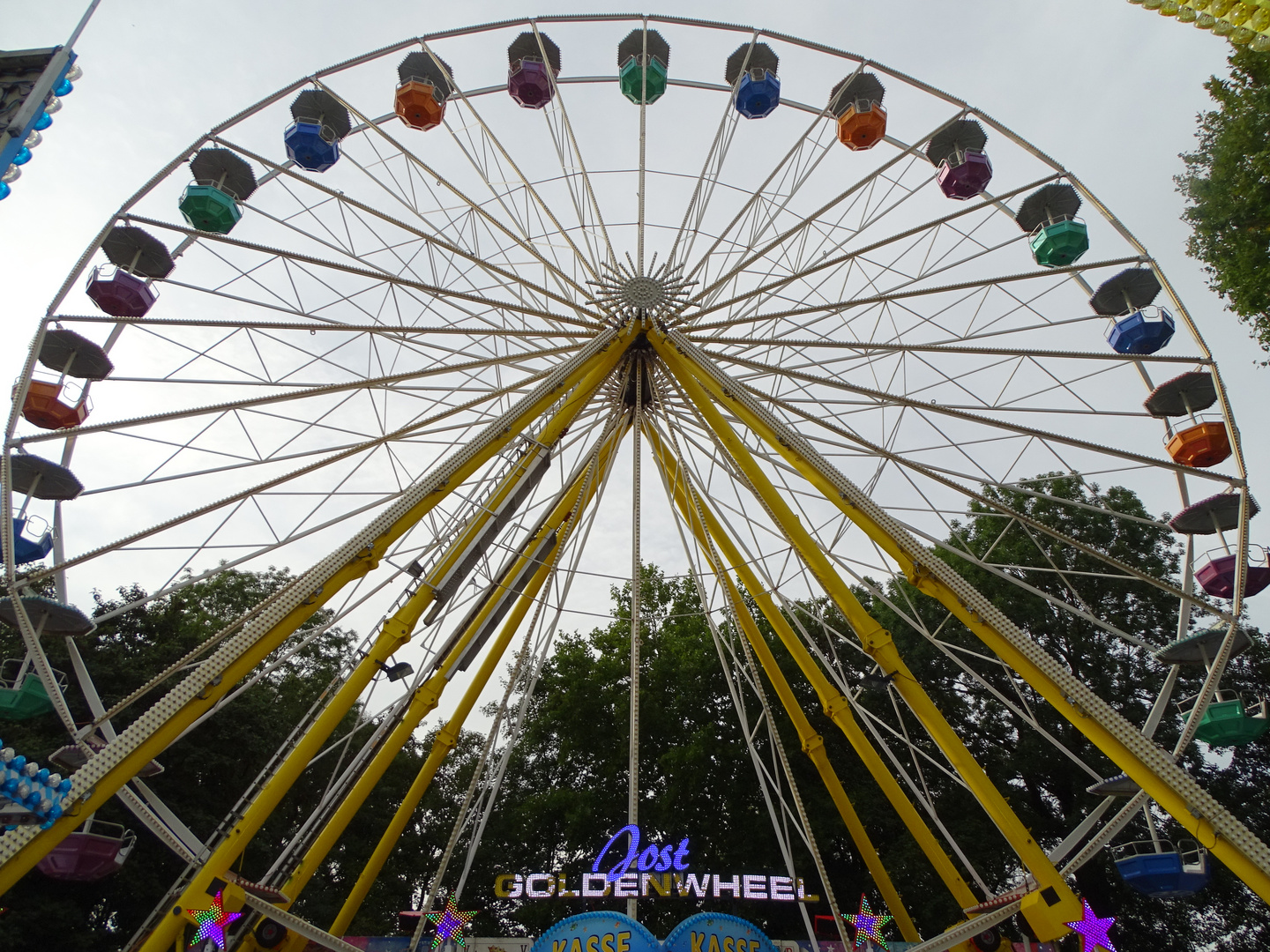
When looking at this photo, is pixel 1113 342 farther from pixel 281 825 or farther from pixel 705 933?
pixel 281 825

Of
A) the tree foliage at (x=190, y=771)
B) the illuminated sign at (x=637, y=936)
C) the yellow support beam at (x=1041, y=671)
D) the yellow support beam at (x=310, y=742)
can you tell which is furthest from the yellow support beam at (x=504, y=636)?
the tree foliage at (x=190, y=771)

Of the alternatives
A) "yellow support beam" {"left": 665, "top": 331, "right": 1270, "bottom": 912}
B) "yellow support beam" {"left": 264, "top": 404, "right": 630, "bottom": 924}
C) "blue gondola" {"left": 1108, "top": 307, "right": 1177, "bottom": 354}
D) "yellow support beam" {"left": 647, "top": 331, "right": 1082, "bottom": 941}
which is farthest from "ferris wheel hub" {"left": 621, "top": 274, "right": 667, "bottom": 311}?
"blue gondola" {"left": 1108, "top": 307, "right": 1177, "bottom": 354}

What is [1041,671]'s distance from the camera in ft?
27.9

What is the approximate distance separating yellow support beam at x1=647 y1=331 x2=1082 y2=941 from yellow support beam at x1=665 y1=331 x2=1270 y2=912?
30.0 inches

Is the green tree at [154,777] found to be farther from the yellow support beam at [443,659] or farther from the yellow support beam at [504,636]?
the yellow support beam at [443,659]

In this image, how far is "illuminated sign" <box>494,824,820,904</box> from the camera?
14.0m

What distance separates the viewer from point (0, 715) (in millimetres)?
10688

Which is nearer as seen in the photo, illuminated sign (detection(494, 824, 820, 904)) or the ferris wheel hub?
the ferris wheel hub

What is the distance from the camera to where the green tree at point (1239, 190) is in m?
15.2

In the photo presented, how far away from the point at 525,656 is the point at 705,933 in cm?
576

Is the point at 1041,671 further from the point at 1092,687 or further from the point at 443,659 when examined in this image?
the point at 1092,687

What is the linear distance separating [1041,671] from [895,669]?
6.39ft

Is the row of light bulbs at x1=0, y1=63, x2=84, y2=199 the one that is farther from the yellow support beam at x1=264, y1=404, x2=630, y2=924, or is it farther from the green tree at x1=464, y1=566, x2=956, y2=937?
the green tree at x1=464, y1=566, x2=956, y2=937

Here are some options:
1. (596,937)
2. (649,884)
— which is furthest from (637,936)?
(649,884)
